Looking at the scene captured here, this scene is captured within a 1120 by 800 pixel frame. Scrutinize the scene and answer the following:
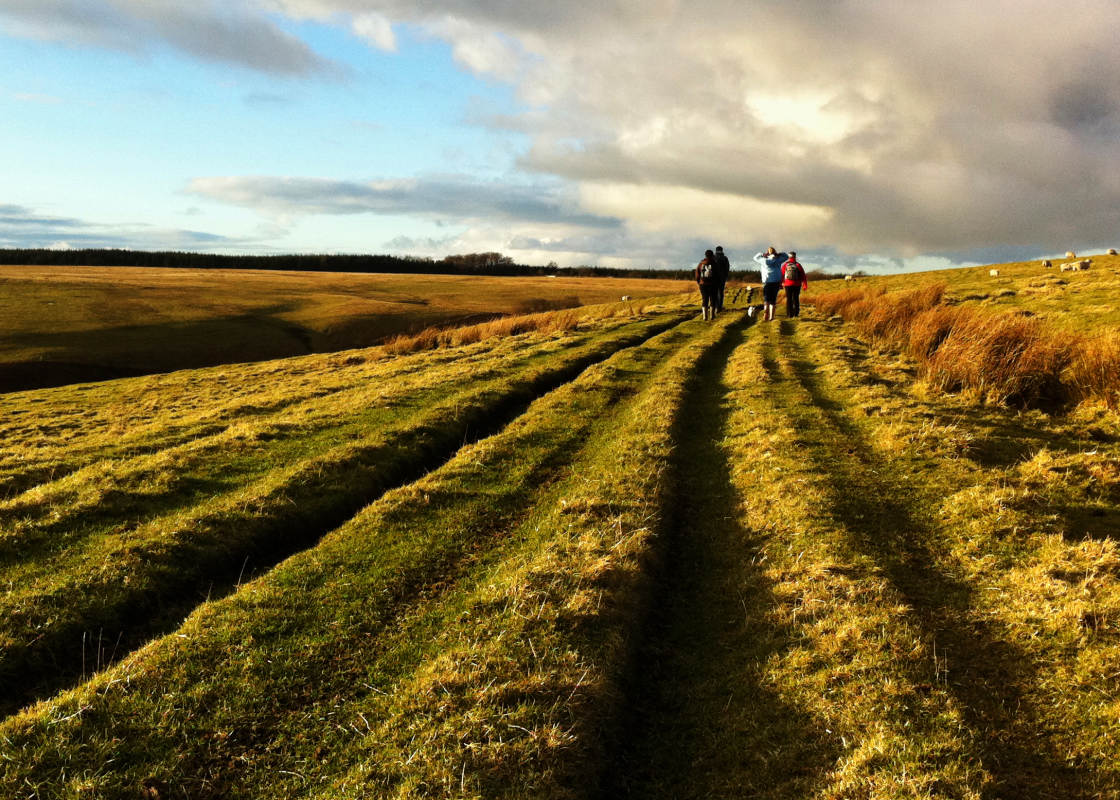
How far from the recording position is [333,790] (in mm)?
4965

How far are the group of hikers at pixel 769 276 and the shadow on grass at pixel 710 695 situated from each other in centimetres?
2383

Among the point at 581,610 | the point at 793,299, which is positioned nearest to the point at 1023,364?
the point at 581,610

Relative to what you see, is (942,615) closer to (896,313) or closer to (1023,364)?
(1023,364)

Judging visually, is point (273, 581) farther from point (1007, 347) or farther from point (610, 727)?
point (1007, 347)

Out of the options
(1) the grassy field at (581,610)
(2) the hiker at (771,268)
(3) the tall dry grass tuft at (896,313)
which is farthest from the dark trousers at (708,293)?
(1) the grassy field at (581,610)

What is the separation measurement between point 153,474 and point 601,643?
1052cm

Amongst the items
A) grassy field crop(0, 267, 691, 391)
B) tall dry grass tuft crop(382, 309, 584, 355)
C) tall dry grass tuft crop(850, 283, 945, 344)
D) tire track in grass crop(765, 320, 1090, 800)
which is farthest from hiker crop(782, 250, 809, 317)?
grassy field crop(0, 267, 691, 391)

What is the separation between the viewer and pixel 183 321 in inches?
2425

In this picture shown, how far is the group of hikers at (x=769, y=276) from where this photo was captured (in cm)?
3069

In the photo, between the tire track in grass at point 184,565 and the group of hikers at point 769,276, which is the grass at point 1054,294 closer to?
the group of hikers at point 769,276

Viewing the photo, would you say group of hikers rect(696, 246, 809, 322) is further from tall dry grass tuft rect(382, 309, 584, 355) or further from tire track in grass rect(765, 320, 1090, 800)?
tire track in grass rect(765, 320, 1090, 800)

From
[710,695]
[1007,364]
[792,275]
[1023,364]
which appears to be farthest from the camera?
[792,275]

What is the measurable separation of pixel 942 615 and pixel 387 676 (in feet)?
20.6

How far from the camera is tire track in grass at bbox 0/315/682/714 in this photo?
23.2 feet
